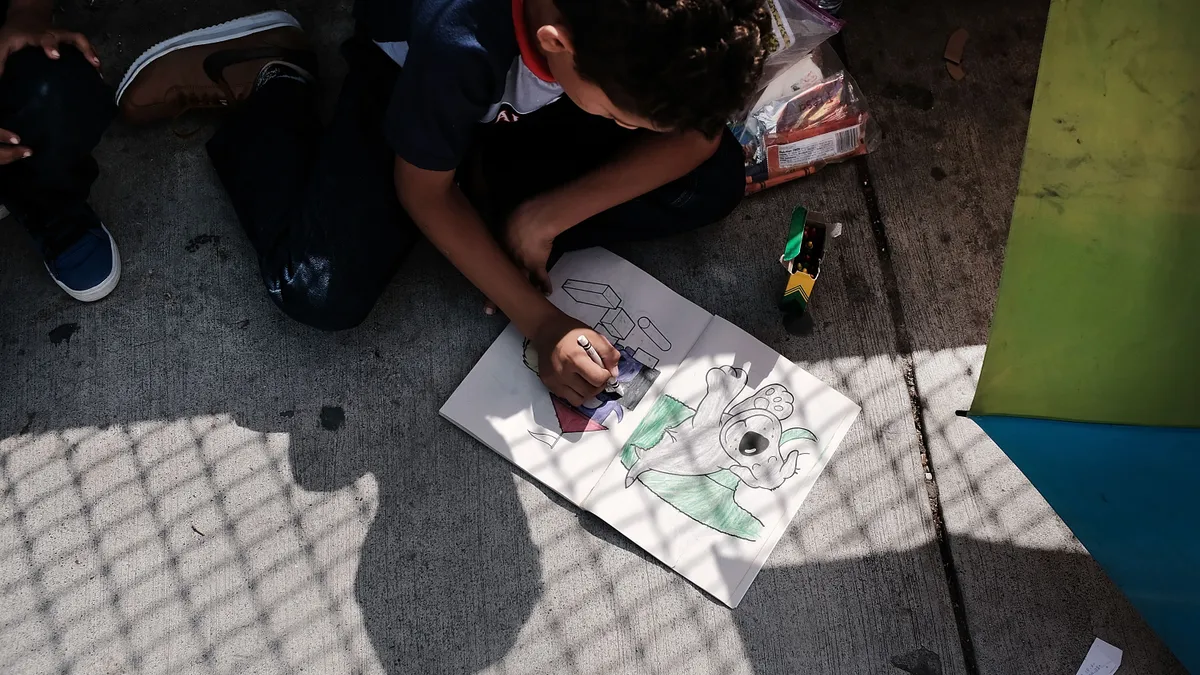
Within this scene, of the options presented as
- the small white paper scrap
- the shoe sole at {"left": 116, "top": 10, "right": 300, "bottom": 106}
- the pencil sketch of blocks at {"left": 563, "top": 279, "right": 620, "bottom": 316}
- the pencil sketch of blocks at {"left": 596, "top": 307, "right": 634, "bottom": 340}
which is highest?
the shoe sole at {"left": 116, "top": 10, "right": 300, "bottom": 106}

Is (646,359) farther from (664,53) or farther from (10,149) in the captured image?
(10,149)

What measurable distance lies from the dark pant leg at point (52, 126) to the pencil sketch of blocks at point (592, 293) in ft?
2.71

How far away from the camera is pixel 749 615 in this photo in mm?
1419

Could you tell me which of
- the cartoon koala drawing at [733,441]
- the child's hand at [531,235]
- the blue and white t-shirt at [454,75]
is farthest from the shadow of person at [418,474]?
the blue and white t-shirt at [454,75]

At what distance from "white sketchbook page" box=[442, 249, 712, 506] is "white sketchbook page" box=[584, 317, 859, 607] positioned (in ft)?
0.10

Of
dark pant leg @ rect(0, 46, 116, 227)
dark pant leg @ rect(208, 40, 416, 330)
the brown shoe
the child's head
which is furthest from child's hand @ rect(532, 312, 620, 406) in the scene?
dark pant leg @ rect(0, 46, 116, 227)

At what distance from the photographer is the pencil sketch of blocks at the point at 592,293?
1585 mm

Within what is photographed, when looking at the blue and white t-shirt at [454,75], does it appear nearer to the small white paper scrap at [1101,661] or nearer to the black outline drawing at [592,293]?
the black outline drawing at [592,293]

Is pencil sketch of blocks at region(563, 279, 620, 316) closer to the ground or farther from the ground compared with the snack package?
closer to the ground

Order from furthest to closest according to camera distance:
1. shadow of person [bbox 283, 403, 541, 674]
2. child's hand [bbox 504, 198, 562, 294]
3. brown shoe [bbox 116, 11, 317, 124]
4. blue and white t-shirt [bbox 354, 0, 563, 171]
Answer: brown shoe [bbox 116, 11, 317, 124]
child's hand [bbox 504, 198, 562, 294]
shadow of person [bbox 283, 403, 541, 674]
blue and white t-shirt [bbox 354, 0, 563, 171]

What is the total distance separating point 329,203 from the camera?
1.50m

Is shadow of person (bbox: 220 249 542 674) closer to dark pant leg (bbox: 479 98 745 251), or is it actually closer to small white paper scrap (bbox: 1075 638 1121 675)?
dark pant leg (bbox: 479 98 745 251)

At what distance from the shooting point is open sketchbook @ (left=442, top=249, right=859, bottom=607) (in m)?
1.45

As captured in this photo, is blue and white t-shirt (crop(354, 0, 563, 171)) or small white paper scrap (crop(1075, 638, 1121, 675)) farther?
small white paper scrap (crop(1075, 638, 1121, 675))
